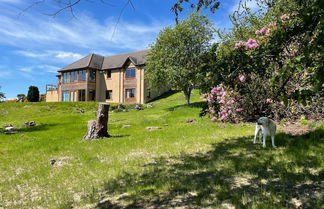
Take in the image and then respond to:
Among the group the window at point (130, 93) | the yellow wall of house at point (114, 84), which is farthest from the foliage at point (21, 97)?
the window at point (130, 93)

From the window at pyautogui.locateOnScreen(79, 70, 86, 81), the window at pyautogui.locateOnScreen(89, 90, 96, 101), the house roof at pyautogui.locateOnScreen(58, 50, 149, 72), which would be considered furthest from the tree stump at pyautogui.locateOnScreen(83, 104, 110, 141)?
the window at pyautogui.locateOnScreen(89, 90, 96, 101)

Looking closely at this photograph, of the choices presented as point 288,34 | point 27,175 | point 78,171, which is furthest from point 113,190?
point 288,34

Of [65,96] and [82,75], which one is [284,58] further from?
[65,96]

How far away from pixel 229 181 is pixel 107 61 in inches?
2086

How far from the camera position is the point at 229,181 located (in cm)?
512

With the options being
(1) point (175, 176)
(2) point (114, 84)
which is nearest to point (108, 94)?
(2) point (114, 84)

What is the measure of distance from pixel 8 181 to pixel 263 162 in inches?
276

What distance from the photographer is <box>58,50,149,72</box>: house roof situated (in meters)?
49.4

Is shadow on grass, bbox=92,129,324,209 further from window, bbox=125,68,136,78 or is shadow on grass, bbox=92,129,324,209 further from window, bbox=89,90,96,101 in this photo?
window, bbox=89,90,96,101

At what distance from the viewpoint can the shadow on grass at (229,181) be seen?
4.14 metres

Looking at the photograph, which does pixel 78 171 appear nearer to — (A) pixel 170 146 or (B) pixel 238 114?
(A) pixel 170 146

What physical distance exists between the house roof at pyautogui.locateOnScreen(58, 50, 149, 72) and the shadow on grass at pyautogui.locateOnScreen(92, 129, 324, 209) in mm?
42160

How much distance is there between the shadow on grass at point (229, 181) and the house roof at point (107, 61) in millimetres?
42160

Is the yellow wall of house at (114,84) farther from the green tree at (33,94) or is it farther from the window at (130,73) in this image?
the green tree at (33,94)
